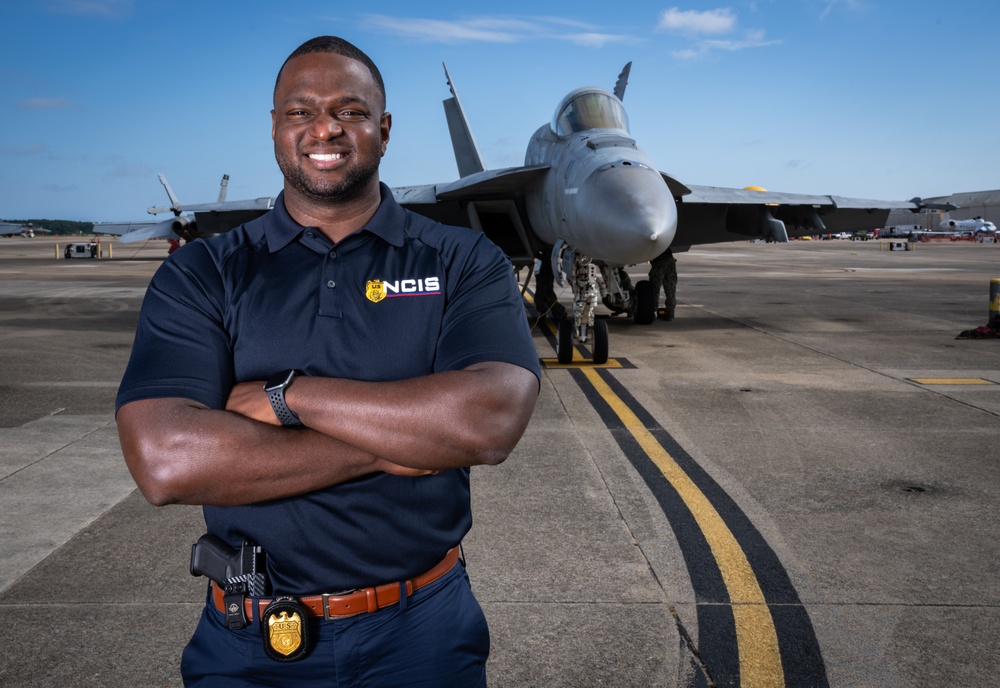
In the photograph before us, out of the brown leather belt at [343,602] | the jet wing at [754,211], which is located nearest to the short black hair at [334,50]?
the brown leather belt at [343,602]

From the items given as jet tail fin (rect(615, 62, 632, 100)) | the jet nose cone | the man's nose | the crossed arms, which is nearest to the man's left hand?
the crossed arms

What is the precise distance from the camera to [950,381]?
10.5 meters

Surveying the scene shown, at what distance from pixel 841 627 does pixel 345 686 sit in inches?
111

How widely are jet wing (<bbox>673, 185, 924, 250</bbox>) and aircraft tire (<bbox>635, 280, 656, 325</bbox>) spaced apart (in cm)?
124

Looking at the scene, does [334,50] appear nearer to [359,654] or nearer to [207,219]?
[359,654]

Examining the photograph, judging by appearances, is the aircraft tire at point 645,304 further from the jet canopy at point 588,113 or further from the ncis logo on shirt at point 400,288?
the ncis logo on shirt at point 400,288

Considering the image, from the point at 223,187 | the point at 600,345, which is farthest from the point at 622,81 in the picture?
the point at 223,187

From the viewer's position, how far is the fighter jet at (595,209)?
9492 mm

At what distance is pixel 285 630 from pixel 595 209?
26.5 ft

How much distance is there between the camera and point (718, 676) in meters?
3.63

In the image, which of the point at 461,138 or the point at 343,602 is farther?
the point at 461,138

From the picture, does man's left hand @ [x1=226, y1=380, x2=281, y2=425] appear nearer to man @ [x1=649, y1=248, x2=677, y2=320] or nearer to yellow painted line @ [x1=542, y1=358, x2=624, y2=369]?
yellow painted line @ [x1=542, y1=358, x2=624, y2=369]

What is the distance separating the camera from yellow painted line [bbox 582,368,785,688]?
12.1ft

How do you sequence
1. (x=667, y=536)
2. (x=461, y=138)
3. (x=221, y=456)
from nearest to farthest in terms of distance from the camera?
(x=221, y=456)
(x=667, y=536)
(x=461, y=138)
